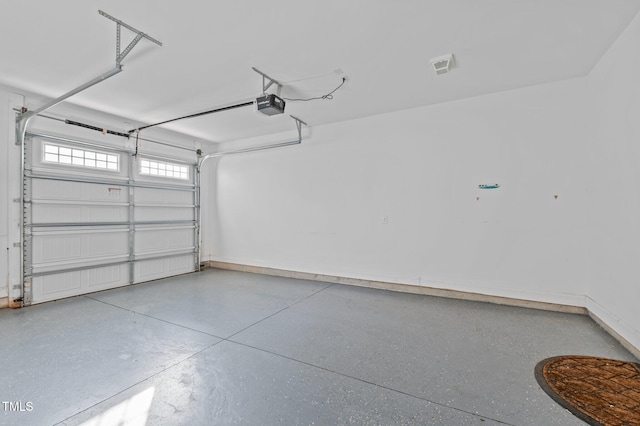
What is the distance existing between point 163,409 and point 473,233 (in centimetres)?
382

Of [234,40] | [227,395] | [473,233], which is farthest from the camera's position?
[473,233]

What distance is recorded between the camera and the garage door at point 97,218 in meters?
3.76

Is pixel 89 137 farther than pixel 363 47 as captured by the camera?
Yes

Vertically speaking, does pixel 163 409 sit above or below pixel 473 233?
below

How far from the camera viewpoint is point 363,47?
264cm

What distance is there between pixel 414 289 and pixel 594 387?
2334 mm

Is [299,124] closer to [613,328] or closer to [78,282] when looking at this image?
[78,282]

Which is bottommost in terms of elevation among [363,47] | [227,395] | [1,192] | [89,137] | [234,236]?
[227,395]

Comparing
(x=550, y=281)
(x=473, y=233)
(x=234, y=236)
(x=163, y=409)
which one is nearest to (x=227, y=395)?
(x=163, y=409)

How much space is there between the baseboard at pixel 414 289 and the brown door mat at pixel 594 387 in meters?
1.20

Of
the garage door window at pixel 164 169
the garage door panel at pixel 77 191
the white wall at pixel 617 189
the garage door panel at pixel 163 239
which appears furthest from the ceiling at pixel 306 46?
the garage door panel at pixel 163 239

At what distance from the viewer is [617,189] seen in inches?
105

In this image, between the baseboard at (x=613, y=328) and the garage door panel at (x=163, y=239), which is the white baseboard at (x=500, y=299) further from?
the garage door panel at (x=163, y=239)

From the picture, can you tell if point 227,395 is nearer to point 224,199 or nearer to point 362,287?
point 362,287
